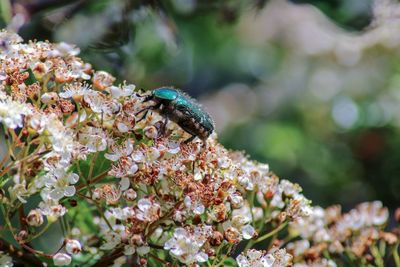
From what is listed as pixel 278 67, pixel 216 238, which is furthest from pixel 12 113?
pixel 278 67

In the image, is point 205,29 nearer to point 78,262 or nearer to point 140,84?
point 140,84

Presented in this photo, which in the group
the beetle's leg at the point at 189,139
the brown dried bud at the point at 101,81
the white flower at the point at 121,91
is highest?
the white flower at the point at 121,91

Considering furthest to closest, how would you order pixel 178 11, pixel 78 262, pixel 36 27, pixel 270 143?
pixel 270 143
pixel 178 11
pixel 36 27
pixel 78 262

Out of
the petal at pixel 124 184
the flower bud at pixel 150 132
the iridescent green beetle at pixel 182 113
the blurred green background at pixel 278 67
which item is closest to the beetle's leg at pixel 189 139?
the iridescent green beetle at pixel 182 113

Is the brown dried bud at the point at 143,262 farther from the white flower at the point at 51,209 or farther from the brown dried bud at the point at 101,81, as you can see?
the brown dried bud at the point at 101,81

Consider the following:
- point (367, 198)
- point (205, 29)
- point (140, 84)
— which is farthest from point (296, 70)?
point (140, 84)

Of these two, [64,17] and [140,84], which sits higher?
[64,17]

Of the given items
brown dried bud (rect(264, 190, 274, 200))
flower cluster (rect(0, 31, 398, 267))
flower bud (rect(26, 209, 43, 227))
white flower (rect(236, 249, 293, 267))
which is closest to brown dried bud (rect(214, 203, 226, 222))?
flower cluster (rect(0, 31, 398, 267))
